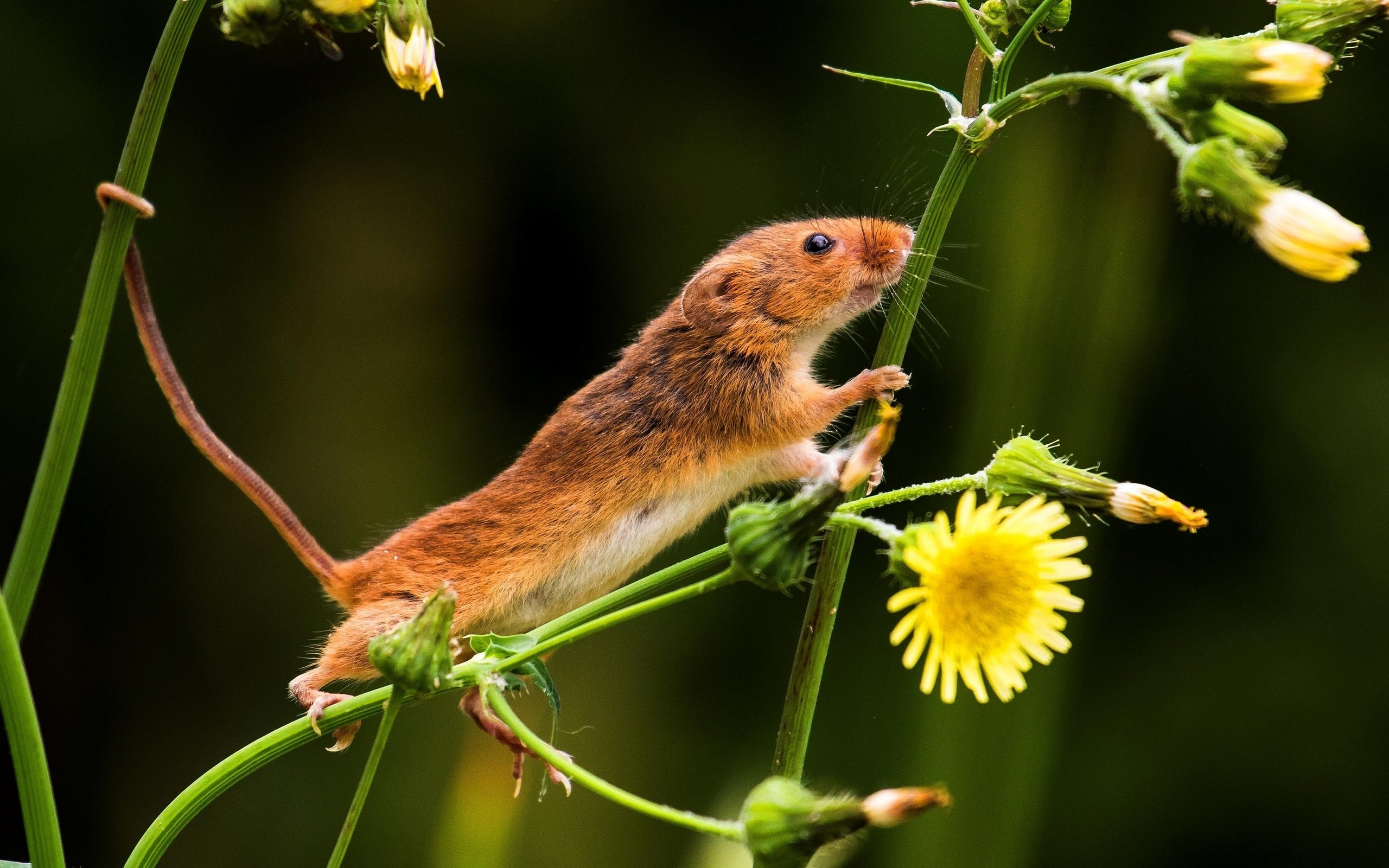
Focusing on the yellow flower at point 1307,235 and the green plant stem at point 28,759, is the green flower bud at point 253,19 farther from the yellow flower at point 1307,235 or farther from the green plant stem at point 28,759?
the yellow flower at point 1307,235

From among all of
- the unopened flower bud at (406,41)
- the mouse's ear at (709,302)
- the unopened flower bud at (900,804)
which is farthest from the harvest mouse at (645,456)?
the unopened flower bud at (900,804)

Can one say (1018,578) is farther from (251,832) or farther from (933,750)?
(251,832)

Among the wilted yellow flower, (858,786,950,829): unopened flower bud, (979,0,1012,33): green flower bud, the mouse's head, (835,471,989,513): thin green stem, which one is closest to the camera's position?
(858,786,950,829): unopened flower bud

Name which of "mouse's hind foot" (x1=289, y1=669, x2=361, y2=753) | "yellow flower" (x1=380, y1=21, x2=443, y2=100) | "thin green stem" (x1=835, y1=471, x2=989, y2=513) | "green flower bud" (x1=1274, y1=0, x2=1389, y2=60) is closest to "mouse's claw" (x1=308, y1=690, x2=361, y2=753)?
"mouse's hind foot" (x1=289, y1=669, x2=361, y2=753)

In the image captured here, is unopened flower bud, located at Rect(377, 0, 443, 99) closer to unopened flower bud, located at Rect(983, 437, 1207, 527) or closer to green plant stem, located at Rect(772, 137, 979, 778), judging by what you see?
green plant stem, located at Rect(772, 137, 979, 778)

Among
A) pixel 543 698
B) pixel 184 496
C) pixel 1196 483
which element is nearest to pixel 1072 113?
pixel 1196 483

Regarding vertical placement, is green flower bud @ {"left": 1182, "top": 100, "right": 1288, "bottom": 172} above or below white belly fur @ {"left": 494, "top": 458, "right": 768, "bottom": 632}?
above
